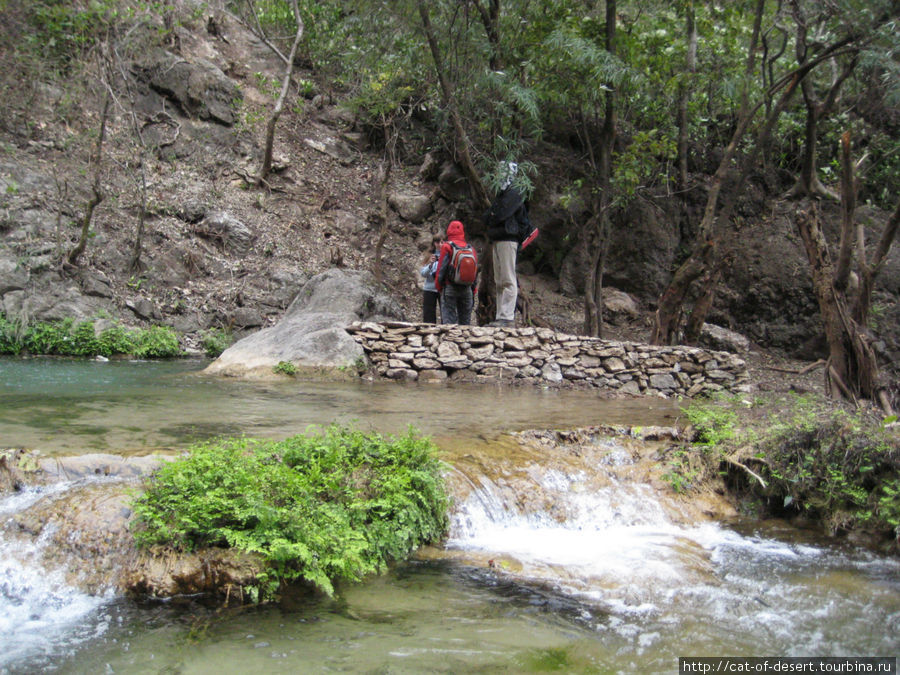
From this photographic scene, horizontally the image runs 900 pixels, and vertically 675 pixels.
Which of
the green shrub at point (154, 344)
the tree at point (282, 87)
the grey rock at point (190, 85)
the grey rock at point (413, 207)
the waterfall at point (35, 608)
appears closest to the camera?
the waterfall at point (35, 608)

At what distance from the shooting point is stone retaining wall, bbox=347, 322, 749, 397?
1012 centimetres

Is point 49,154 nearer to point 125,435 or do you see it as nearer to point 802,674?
point 125,435

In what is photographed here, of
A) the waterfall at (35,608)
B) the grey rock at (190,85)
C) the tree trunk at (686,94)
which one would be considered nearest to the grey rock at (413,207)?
the grey rock at (190,85)

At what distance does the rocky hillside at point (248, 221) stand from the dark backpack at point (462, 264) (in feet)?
12.6

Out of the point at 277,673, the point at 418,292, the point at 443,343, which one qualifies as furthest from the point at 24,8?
the point at 277,673

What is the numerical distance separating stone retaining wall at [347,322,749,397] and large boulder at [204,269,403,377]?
41cm

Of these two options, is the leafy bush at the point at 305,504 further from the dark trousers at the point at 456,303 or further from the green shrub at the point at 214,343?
the green shrub at the point at 214,343

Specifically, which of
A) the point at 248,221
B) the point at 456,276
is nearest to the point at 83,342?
the point at 248,221

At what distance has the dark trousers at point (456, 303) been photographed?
35.4 feet

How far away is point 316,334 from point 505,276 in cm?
313

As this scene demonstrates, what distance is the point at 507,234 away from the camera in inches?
418

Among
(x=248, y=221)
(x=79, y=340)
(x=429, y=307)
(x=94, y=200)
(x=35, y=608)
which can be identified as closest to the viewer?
(x=35, y=608)

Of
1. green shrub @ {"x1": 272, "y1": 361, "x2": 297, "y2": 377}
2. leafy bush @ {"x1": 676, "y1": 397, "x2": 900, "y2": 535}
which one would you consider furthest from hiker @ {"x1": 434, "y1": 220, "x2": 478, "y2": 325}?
leafy bush @ {"x1": 676, "y1": 397, "x2": 900, "y2": 535}

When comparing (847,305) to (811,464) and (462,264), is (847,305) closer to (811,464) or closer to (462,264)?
(811,464)
